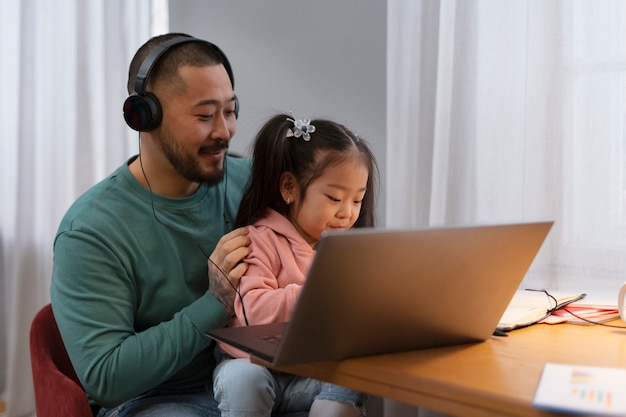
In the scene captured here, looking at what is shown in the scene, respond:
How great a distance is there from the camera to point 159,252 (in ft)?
5.12

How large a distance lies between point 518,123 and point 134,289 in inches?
40.6

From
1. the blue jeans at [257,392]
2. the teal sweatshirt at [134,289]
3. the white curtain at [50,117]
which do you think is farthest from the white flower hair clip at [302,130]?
the white curtain at [50,117]

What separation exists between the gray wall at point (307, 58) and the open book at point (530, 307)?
0.74m

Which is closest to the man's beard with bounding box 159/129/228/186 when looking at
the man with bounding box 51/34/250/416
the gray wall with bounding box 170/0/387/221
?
the man with bounding box 51/34/250/416

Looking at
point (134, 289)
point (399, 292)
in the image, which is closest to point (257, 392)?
point (134, 289)

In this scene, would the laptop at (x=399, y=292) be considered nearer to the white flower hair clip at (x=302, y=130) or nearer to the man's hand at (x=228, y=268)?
the man's hand at (x=228, y=268)

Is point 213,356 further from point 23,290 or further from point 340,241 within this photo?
point 23,290

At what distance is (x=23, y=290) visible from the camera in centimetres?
300

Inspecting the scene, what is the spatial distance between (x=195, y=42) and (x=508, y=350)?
0.91 meters

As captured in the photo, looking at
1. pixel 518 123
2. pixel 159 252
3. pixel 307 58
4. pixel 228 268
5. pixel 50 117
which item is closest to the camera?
pixel 228 268

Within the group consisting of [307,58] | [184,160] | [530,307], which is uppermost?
[307,58]

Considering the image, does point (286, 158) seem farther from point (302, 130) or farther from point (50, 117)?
point (50, 117)

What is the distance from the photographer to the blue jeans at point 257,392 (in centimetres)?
132

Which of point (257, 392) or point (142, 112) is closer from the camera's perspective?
point (257, 392)
